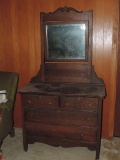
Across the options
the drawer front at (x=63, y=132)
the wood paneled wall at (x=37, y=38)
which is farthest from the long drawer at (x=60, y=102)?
the wood paneled wall at (x=37, y=38)

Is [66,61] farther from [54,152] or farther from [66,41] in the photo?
[54,152]

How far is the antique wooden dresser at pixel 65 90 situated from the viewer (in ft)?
8.38

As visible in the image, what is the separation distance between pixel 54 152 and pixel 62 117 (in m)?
0.60

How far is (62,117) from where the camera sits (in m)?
2.63

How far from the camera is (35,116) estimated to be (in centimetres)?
272

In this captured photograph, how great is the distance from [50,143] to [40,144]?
1.12ft

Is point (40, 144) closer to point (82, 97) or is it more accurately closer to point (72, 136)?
point (72, 136)

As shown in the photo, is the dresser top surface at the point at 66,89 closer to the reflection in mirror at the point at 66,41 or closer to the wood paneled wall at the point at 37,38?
the wood paneled wall at the point at 37,38

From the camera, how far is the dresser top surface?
251 cm

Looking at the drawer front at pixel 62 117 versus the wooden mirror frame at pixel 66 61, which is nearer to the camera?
the drawer front at pixel 62 117

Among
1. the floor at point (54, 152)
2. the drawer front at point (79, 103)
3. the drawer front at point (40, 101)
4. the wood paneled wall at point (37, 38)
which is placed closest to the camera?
the drawer front at point (79, 103)

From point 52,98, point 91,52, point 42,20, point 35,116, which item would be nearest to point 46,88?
point 52,98

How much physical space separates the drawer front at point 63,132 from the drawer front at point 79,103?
0.29m

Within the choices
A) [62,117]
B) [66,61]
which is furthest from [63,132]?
[66,61]
